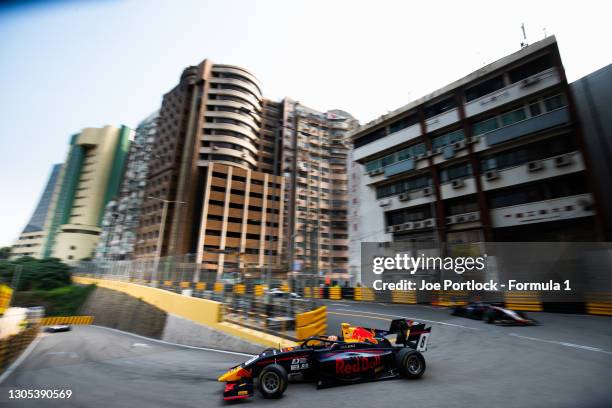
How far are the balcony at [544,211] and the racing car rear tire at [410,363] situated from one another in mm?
20556

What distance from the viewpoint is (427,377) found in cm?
633

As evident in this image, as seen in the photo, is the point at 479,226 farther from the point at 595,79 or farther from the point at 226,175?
the point at 226,175

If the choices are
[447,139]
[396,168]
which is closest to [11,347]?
[396,168]

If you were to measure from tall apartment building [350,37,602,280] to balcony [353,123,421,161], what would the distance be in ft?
0.38

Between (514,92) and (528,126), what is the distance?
331cm

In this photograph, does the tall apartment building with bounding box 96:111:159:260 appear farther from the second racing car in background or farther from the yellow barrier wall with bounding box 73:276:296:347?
the second racing car in background

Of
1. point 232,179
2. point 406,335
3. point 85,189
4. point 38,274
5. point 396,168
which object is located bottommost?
point 406,335

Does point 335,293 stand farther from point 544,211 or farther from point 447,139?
point 447,139

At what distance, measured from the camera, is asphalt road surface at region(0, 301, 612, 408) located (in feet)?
16.8

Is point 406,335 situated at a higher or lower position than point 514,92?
lower

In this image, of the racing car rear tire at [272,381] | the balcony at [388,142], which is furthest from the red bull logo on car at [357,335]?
the balcony at [388,142]

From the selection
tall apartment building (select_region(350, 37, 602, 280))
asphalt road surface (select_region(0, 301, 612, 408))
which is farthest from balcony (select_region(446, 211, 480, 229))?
asphalt road surface (select_region(0, 301, 612, 408))

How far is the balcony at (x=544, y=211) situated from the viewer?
19.2m

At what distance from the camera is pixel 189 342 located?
12984 millimetres
